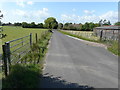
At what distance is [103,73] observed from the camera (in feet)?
17.8

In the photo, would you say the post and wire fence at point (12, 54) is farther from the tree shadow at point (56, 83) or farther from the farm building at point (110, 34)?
the farm building at point (110, 34)

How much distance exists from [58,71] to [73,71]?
0.71 metres

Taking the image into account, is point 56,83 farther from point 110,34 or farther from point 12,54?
point 110,34

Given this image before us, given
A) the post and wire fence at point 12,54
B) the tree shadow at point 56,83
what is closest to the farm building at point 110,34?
the post and wire fence at point 12,54

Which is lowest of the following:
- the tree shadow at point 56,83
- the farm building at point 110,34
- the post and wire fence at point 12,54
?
the tree shadow at point 56,83

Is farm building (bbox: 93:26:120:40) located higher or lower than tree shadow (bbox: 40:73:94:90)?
higher

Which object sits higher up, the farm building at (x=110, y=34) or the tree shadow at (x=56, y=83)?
the farm building at (x=110, y=34)

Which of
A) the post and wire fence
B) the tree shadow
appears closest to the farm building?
the post and wire fence

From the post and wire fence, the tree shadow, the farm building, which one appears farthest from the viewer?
the farm building

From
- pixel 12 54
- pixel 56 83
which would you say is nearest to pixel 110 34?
pixel 12 54

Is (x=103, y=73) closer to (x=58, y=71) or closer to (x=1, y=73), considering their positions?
(x=58, y=71)

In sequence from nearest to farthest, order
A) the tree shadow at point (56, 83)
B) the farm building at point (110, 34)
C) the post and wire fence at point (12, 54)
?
the post and wire fence at point (12, 54) → the tree shadow at point (56, 83) → the farm building at point (110, 34)

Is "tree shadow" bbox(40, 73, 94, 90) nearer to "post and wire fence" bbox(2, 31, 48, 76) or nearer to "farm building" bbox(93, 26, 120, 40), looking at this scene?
"post and wire fence" bbox(2, 31, 48, 76)

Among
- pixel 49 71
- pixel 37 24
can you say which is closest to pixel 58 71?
pixel 49 71
